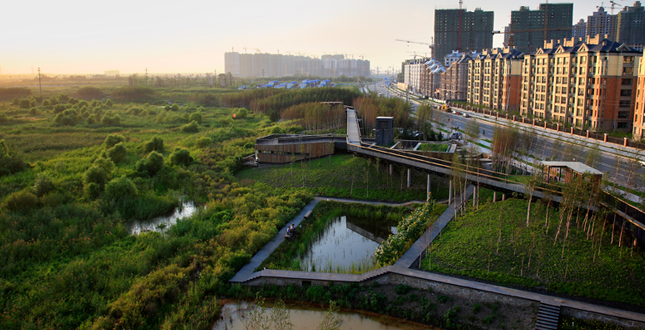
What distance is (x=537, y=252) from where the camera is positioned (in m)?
15.8

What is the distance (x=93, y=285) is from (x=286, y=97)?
51.7 meters

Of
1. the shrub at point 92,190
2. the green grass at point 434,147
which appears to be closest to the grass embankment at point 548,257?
the green grass at point 434,147

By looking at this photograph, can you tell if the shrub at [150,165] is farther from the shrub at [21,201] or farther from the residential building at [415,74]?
the residential building at [415,74]

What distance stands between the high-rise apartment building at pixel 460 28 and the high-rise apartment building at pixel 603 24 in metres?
31.8

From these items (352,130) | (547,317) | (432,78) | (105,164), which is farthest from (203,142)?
(432,78)

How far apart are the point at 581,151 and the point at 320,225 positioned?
667 inches

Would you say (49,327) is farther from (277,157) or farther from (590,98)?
(590,98)

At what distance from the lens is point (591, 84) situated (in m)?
41.7

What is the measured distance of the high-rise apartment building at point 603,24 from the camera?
388ft

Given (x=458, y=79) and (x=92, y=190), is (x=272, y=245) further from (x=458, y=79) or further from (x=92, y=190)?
(x=458, y=79)

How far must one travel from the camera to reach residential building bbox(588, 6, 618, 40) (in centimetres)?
11819

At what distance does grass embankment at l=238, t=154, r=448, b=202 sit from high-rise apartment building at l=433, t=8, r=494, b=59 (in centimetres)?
13107

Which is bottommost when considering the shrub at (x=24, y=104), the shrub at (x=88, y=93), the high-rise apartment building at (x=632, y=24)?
the shrub at (x=24, y=104)

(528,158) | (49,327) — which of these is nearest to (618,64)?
(528,158)
